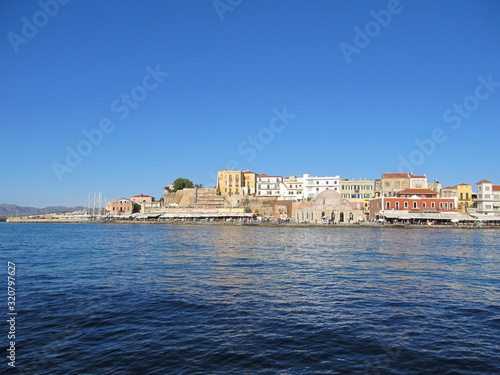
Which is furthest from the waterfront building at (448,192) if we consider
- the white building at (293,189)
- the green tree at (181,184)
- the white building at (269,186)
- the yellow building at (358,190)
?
the green tree at (181,184)

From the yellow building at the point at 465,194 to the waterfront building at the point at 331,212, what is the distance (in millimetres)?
21798

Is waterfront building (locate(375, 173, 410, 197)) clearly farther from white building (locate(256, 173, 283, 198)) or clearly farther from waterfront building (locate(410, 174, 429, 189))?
white building (locate(256, 173, 283, 198))

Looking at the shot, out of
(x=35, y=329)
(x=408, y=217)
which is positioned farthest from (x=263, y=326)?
(x=408, y=217)

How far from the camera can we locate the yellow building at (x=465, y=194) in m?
84.4

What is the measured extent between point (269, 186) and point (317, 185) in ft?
48.4

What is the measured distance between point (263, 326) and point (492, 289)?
1122cm

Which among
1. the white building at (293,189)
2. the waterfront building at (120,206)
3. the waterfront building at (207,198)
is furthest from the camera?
the waterfront building at (120,206)

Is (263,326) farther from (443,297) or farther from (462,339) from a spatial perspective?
(443,297)

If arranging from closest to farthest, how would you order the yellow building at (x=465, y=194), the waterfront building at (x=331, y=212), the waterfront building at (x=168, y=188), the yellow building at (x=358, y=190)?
the waterfront building at (x=331, y=212) < the yellow building at (x=465, y=194) < the yellow building at (x=358, y=190) < the waterfront building at (x=168, y=188)

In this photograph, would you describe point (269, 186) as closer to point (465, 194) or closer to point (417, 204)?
point (417, 204)

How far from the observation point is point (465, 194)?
281 ft

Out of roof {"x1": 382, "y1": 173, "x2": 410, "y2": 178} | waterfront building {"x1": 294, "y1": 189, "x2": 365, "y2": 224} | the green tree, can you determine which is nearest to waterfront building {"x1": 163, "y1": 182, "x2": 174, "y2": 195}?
the green tree

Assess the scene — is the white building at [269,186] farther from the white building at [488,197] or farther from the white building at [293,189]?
the white building at [488,197]

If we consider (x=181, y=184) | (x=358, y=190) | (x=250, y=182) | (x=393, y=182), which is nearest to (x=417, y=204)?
(x=393, y=182)
